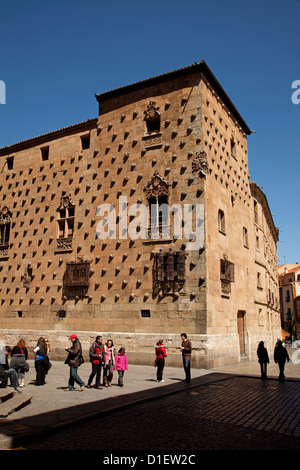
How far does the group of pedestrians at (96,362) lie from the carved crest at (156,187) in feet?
25.2

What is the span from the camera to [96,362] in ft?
36.0

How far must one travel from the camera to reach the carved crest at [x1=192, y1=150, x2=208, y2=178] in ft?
54.7

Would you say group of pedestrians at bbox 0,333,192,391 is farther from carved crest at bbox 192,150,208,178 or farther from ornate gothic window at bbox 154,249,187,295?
carved crest at bbox 192,150,208,178

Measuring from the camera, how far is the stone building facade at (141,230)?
1619cm

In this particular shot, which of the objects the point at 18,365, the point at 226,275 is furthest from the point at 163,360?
the point at 226,275

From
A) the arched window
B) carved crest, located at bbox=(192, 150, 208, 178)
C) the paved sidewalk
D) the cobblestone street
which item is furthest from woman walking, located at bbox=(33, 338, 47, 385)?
the arched window

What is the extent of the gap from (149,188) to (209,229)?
132 inches

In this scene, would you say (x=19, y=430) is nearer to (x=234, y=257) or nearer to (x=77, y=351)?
(x=77, y=351)

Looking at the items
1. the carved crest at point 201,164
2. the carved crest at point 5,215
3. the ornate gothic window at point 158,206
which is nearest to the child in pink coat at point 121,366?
the ornate gothic window at point 158,206

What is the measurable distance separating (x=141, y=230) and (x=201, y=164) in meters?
3.93

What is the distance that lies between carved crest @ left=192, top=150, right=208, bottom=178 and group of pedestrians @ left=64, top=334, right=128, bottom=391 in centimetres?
842

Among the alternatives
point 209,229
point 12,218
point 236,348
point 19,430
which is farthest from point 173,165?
point 19,430

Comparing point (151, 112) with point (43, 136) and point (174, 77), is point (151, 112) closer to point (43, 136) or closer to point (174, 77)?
point (174, 77)

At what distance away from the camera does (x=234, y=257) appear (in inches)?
771
